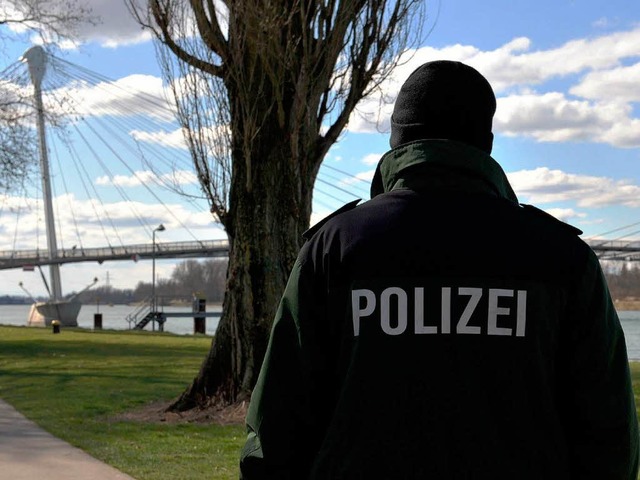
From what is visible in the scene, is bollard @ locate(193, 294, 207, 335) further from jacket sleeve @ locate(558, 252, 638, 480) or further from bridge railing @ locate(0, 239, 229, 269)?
jacket sleeve @ locate(558, 252, 638, 480)

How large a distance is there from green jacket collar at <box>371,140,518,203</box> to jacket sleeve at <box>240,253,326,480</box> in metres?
0.32

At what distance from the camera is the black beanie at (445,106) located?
2.17m

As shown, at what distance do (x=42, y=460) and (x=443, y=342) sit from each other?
6584 millimetres

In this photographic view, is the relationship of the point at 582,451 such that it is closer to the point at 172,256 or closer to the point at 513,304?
the point at 513,304

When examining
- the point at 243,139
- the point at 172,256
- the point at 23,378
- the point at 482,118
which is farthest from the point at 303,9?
the point at 172,256

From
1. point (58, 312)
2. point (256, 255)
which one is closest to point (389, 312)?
point (256, 255)

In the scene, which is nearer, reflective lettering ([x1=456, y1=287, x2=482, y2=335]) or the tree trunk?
reflective lettering ([x1=456, y1=287, x2=482, y2=335])

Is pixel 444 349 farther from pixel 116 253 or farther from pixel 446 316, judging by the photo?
pixel 116 253

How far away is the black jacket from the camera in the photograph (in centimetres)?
199

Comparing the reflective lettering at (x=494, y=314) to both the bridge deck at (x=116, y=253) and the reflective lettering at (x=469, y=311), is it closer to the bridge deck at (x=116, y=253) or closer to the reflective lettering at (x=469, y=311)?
the reflective lettering at (x=469, y=311)

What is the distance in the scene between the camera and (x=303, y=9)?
10.1 meters

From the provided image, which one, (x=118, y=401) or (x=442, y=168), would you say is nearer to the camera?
(x=442, y=168)

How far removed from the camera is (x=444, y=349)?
2.01 metres

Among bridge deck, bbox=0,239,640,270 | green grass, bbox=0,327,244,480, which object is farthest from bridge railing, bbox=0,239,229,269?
green grass, bbox=0,327,244,480
